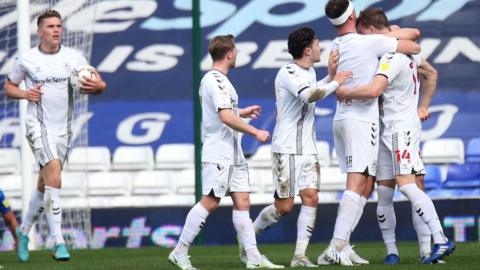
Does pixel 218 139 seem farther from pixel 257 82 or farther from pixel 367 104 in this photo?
pixel 257 82

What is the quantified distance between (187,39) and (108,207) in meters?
2.30

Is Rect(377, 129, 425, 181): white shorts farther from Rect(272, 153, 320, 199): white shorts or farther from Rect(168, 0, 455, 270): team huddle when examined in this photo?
Rect(272, 153, 320, 199): white shorts

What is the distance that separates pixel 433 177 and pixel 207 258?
4045 mm

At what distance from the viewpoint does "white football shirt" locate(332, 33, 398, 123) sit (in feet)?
27.3

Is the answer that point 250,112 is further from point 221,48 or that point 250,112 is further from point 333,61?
point 333,61

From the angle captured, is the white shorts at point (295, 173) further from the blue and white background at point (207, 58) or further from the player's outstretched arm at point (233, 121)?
the blue and white background at point (207, 58)

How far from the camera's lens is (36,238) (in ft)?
44.6

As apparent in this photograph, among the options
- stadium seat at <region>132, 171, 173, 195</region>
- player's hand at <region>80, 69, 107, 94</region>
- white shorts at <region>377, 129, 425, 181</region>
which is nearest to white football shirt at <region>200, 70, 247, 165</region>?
white shorts at <region>377, 129, 425, 181</region>

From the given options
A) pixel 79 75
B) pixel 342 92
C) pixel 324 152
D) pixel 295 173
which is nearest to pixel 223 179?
pixel 295 173

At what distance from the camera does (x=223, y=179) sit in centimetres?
835

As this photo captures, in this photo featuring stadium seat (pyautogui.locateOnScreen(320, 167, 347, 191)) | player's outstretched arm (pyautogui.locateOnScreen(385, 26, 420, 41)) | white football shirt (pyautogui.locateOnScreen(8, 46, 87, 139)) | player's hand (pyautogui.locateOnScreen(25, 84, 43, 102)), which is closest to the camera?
player's outstretched arm (pyautogui.locateOnScreen(385, 26, 420, 41))

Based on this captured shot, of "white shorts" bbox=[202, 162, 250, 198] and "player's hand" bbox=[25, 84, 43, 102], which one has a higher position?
"player's hand" bbox=[25, 84, 43, 102]


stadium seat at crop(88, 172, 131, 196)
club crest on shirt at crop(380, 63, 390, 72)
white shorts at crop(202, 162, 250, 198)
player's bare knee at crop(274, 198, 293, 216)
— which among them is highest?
club crest on shirt at crop(380, 63, 390, 72)

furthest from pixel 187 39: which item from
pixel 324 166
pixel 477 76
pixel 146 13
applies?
pixel 477 76
